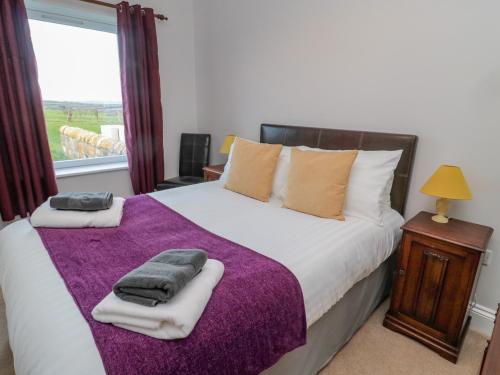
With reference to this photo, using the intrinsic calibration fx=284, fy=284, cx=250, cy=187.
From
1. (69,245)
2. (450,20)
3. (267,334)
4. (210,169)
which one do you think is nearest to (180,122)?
(210,169)

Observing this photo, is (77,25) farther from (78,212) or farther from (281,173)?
(281,173)

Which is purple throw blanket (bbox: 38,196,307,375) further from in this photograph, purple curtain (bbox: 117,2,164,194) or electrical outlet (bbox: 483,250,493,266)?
purple curtain (bbox: 117,2,164,194)

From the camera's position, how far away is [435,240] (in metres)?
1.54

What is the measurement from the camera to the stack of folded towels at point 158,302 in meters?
0.85

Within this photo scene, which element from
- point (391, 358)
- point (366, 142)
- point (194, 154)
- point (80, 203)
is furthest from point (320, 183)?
point (194, 154)

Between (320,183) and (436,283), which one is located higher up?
(320,183)

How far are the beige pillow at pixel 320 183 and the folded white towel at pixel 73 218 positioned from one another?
113cm

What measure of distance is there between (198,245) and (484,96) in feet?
5.91

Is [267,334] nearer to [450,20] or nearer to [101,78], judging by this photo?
[450,20]

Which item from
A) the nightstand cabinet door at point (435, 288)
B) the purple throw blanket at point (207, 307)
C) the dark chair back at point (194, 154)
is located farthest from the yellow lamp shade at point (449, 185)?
the dark chair back at point (194, 154)

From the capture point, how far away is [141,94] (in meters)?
3.06

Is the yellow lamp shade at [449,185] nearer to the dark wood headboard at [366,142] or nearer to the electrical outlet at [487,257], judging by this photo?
the dark wood headboard at [366,142]

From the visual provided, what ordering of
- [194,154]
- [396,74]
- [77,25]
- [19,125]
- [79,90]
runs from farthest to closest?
[194,154] → [79,90] → [77,25] → [19,125] → [396,74]

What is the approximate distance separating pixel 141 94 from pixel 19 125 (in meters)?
1.12
